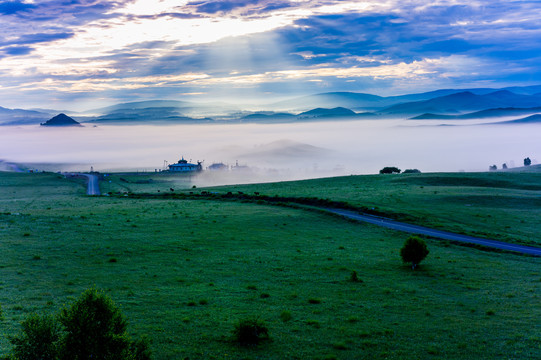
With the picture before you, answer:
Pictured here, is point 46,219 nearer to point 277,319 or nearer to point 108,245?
point 108,245

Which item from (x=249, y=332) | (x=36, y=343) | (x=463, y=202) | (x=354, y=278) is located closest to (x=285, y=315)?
(x=249, y=332)

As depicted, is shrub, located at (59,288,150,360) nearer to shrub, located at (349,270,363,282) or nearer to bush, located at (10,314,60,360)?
bush, located at (10,314,60,360)

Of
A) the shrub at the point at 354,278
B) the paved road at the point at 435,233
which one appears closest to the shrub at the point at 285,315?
the shrub at the point at 354,278

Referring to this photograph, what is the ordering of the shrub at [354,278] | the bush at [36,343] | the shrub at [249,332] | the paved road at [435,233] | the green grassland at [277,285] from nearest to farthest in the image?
the bush at [36,343], the shrub at [249,332], the green grassland at [277,285], the shrub at [354,278], the paved road at [435,233]

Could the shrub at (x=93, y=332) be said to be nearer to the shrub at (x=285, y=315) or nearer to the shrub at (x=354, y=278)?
the shrub at (x=285, y=315)

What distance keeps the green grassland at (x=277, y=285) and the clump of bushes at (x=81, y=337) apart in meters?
4.82

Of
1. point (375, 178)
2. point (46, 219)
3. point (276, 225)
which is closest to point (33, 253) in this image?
point (46, 219)

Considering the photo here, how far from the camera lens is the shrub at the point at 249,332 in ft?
63.0

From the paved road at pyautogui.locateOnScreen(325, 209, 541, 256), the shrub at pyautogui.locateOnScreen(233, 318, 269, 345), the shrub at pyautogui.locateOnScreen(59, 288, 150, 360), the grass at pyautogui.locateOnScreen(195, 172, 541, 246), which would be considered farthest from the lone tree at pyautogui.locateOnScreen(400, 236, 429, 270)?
the shrub at pyautogui.locateOnScreen(59, 288, 150, 360)

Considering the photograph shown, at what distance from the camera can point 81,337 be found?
1320cm

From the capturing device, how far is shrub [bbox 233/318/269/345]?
63.0 feet

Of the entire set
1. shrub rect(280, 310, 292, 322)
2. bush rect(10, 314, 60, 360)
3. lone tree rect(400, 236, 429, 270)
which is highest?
bush rect(10, 314, 60, 360)

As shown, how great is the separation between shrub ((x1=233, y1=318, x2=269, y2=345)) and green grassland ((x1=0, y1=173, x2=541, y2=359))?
430 mm

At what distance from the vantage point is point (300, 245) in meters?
41.8
